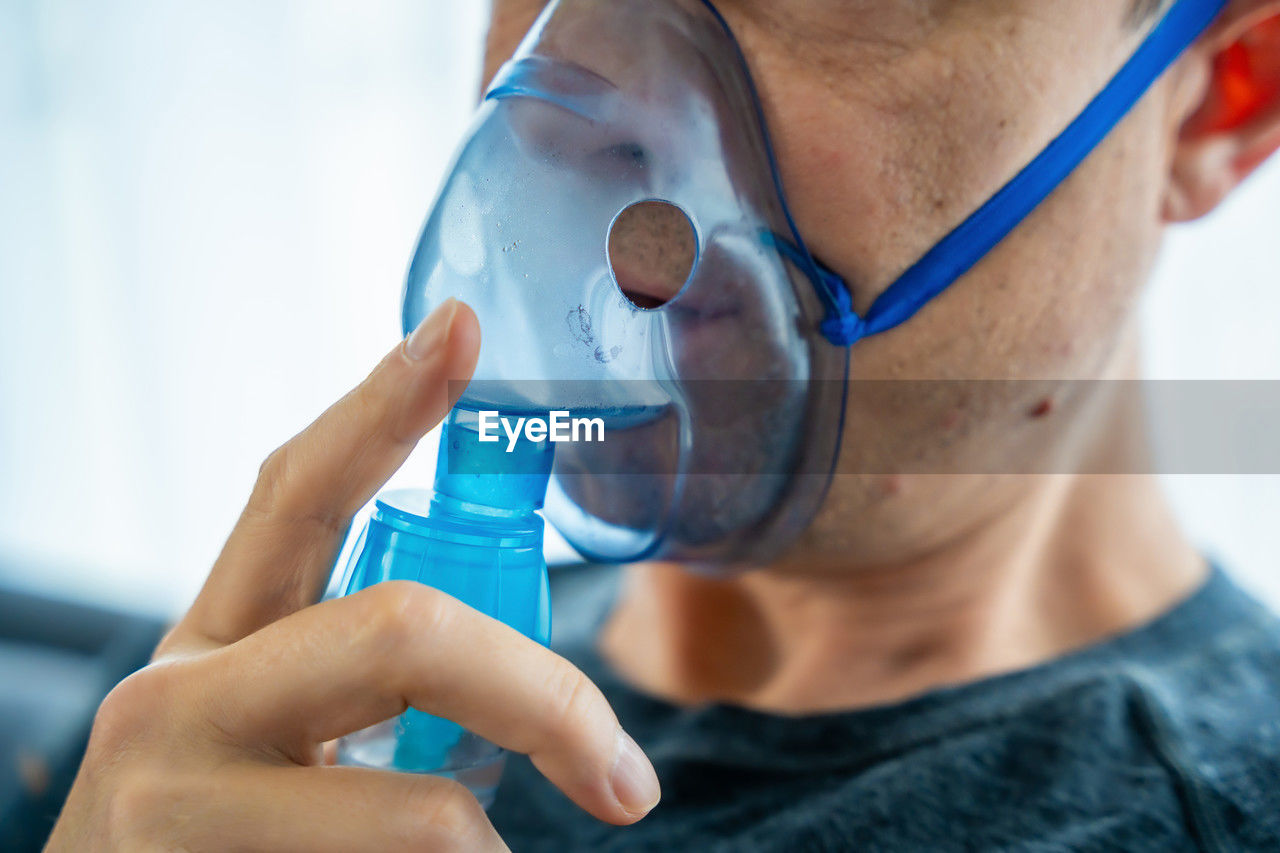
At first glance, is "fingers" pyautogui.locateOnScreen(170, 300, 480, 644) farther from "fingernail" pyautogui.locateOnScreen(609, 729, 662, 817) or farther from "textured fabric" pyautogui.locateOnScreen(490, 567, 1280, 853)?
"textured fabric" pyautogui.locateOnScreen(490, 567, 1280, 853)

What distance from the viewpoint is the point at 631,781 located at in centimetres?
64

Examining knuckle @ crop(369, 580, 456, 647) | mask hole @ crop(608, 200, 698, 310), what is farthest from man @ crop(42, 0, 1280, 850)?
mask hole @ crop(608, 200, 698, 310)

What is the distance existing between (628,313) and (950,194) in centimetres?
31

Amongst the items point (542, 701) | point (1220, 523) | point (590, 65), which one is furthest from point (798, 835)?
point (1220, 523)

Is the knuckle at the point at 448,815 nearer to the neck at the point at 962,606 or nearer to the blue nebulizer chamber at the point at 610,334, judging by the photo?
the blue nebulizer chamber at the point at 610,334

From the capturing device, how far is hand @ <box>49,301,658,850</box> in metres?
0.61

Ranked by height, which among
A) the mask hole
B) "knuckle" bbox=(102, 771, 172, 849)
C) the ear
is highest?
the ear

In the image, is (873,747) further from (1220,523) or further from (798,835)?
(1220,523)

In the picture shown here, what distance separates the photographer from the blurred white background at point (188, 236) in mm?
2268

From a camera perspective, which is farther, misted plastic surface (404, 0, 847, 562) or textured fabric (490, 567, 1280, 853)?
textured fabric (490, 567, 1280, 853)

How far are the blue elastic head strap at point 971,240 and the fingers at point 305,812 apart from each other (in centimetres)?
48

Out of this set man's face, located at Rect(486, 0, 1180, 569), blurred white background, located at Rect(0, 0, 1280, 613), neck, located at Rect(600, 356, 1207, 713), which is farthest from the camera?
blurred white background, located at Rect(0, 0, 1280, 613)

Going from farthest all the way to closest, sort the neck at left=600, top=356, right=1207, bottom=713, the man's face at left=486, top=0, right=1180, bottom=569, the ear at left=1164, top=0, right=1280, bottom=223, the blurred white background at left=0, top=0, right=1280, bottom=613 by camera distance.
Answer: the blurred white background at left=0, top=0, right=1280, bottom=613 < the neck at left=600, top=356, right=1207, bottom=713 < the ear at left=1164, top=0, right=1280, bottom=223 < the man's face at left=486, top=0, right=1180, bottom=569

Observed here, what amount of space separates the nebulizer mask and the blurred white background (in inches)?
60.0
